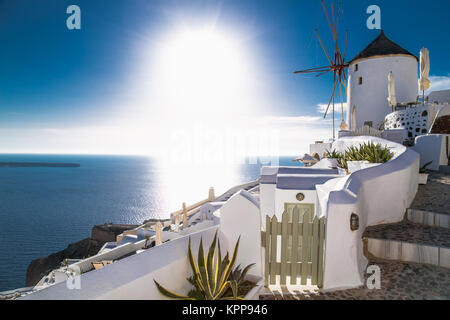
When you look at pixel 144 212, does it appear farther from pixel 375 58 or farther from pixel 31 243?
pixel 375 58

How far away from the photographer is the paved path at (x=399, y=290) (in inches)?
142

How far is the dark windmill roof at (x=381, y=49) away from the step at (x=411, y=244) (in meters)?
20.1

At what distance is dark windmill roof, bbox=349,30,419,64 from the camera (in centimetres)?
2014

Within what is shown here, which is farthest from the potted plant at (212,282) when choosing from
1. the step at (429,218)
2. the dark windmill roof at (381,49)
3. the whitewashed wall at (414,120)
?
the dark windmill roof at (381,49)

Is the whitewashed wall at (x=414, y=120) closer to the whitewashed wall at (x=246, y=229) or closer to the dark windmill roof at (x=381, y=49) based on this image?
the dark windmill roof at (x=381, y=49)

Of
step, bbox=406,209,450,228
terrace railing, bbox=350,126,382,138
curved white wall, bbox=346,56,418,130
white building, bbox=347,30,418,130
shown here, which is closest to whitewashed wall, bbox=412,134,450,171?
terrace railing, bbox=350,126,382,138

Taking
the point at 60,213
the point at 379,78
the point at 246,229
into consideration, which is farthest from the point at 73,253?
the point at 60,213

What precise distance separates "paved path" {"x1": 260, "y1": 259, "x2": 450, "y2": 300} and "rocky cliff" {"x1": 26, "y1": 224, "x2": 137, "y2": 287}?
27.9 meters

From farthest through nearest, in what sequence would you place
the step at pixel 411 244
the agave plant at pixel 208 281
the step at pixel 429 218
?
the step at pixel 429 218, the step at pixel 411 244, the agave plant at pixel 208 281

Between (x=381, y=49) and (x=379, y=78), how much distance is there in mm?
2604

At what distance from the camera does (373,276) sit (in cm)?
409

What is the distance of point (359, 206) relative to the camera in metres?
4.60

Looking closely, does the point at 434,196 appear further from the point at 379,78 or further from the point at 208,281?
the point at 379,78
